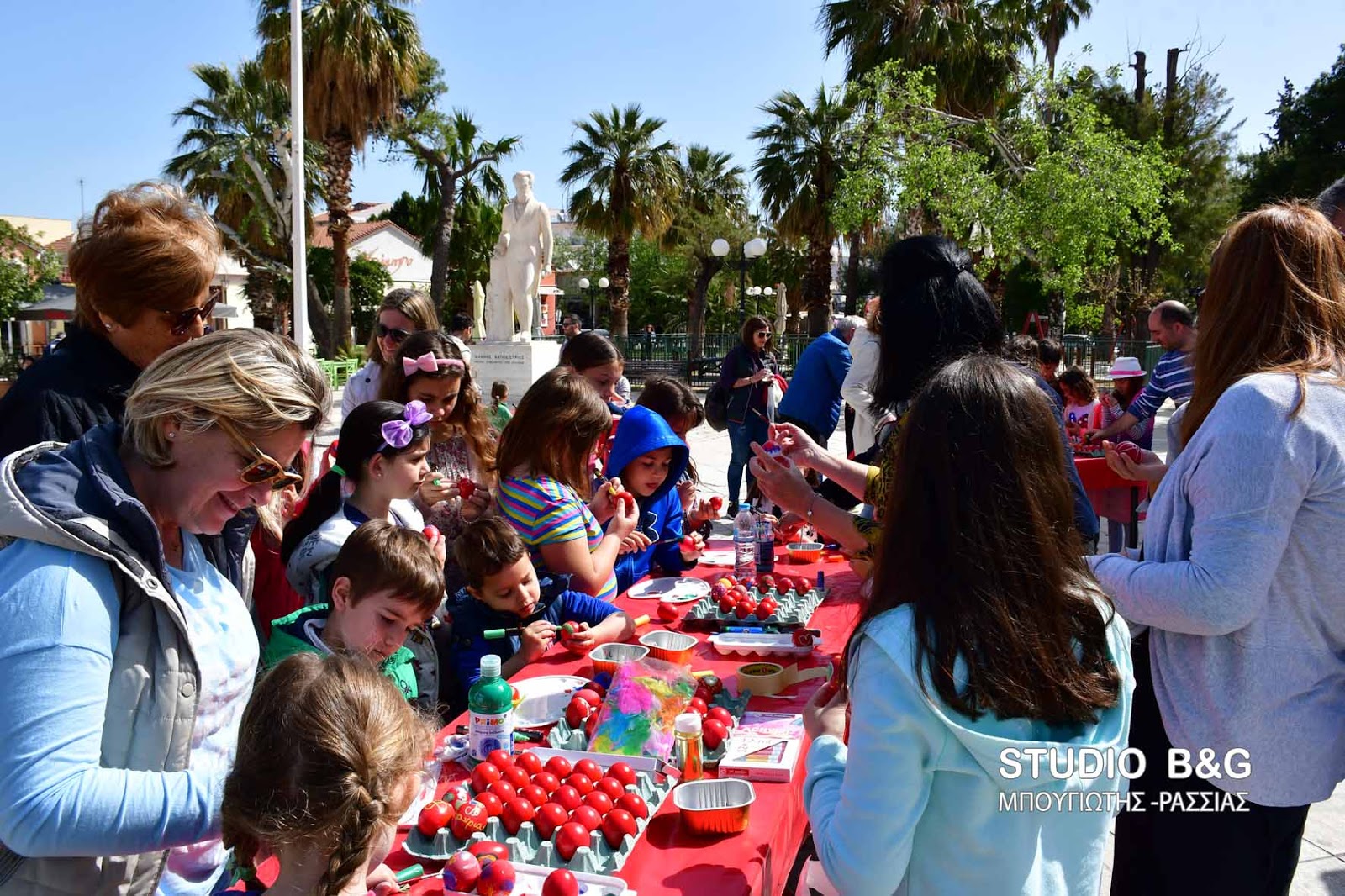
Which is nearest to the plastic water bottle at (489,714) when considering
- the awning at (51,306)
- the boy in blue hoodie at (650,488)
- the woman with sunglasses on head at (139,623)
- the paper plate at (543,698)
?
the paper plate at (543,698)

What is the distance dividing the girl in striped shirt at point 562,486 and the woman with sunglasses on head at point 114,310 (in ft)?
4.42

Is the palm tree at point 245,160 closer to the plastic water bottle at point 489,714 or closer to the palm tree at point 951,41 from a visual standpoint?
the palm tree at point 951,41

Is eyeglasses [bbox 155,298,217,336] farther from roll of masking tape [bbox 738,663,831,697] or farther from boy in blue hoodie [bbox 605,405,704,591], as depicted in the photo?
boy in blue hoodie [bbox 605,405,704,591]

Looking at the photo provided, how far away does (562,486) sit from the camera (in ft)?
11.1

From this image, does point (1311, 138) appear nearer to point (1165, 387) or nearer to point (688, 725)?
point (1165, 387)

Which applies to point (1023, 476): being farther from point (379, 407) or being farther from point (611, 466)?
point (611, 466)

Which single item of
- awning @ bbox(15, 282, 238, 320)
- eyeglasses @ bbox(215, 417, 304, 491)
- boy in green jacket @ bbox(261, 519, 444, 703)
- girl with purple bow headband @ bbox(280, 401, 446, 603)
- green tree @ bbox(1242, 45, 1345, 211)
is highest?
green tree @ bbox(1242, 45, 1345, 211)

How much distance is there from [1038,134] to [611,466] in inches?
627

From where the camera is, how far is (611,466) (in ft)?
14.0

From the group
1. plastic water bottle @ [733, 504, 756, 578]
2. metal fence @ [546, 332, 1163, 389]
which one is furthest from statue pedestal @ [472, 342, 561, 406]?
plastic water bottle @ [733, 504, 756, 578]

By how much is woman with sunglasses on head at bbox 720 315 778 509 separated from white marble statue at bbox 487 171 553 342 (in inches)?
295

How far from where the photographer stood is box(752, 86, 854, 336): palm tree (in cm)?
2212

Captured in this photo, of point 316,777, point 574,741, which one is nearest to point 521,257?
point 574,741

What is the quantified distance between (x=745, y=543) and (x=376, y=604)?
79.8 inches
